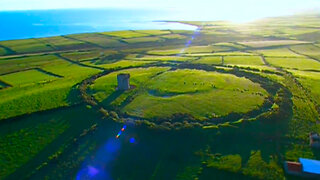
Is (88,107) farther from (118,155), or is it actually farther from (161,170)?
(161,170)

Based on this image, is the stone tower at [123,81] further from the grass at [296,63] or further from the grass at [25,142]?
the grass at [296,63]

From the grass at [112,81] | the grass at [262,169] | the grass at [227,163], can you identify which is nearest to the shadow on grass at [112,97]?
the grass at [112,81]

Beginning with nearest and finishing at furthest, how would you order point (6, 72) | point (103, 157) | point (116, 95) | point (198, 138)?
point (103, 157) → point (198, 138) → point (116, 95) → point (6, 72)

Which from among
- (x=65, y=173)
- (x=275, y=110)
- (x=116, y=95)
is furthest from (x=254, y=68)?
(x=65, y=173)

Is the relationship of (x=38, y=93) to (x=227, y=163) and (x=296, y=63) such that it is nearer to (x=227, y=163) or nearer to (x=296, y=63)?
(x=227, y=163)

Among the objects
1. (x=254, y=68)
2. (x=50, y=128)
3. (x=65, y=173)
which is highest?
(x=254, y=68)

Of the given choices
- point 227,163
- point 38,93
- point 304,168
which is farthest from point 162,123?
point 38,93
